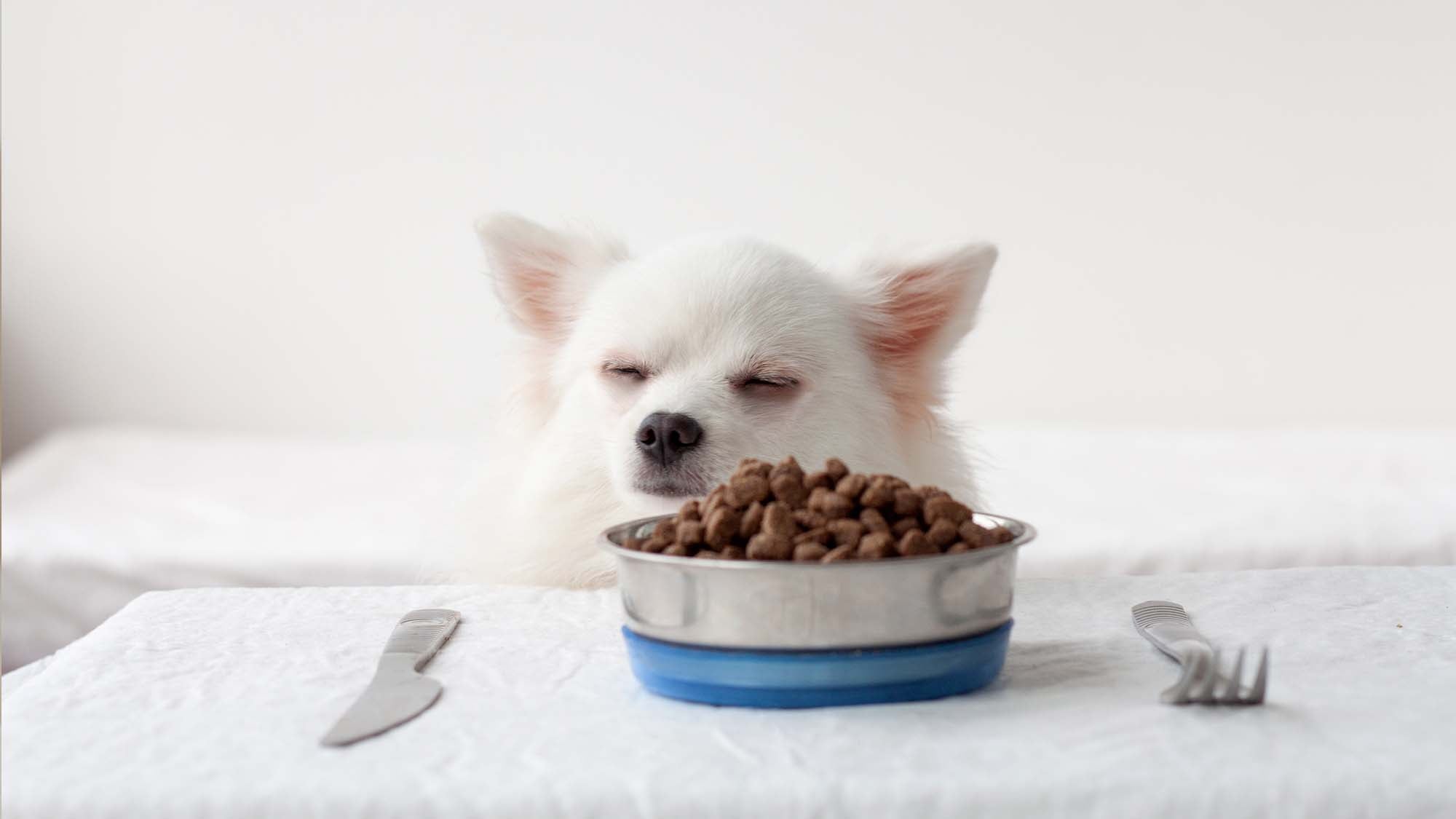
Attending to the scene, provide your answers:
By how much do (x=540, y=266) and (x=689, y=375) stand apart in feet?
1.07

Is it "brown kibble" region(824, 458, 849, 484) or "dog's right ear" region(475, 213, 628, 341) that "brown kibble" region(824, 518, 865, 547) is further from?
"dog's right ear" region(475, 213, 628, 341)

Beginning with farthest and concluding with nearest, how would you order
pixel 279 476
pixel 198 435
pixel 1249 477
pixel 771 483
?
pixel 198 435 < pixel 279 476 < pixel 1249 477 < pixel 771 483

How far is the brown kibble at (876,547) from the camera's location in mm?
894

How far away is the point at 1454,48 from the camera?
4262mm

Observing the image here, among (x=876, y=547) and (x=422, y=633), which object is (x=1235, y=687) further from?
(x=422, y=633)

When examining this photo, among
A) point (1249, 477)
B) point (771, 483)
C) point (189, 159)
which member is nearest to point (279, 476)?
point (189, 159)

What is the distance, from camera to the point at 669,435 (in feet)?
4.38

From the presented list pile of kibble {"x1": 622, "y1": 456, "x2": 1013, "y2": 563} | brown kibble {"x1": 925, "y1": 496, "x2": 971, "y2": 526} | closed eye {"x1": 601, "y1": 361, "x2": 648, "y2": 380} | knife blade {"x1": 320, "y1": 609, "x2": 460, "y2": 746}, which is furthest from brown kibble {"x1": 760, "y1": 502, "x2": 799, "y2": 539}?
closed eye {"x1": 601, "y1": 361, "x2": 648, "y2": 380}

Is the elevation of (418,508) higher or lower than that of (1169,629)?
lower

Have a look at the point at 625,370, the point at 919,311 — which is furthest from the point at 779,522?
the point at 919,311

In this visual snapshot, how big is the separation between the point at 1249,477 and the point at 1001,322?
155 cm

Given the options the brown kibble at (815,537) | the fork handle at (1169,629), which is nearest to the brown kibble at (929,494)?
the brown kibble at (815,537)

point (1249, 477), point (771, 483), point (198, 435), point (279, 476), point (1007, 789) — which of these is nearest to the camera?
point (1007, 789)

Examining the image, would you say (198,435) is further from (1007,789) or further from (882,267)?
(1007,789)
